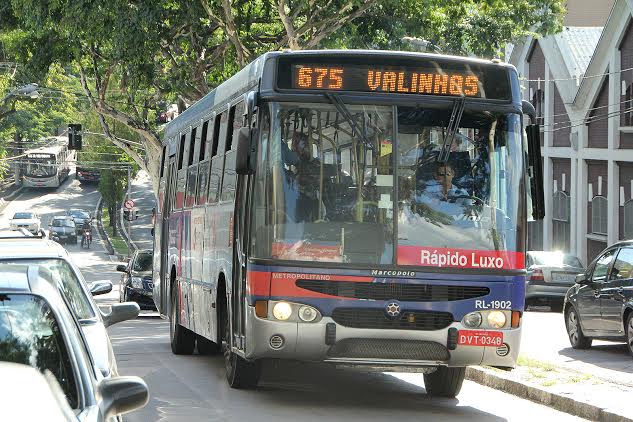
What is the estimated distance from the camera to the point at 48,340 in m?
6.31

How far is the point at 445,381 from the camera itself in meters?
14.0

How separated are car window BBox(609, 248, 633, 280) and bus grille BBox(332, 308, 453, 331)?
25.0 ft

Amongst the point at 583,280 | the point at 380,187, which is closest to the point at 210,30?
the point at 583,280

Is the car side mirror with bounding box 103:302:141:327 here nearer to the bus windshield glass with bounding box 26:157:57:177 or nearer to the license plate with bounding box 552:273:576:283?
the license plate with bounding box 552:273:576:283

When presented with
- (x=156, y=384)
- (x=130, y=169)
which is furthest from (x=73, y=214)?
(x=156, y=384)

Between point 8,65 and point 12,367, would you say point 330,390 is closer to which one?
point 12,367

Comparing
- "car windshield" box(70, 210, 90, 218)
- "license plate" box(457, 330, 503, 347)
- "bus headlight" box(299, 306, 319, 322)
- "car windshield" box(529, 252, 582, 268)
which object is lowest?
"license plate" box(457, 330, 503, 347)

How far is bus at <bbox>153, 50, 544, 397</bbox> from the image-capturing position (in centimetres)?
1212

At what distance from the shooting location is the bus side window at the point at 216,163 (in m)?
15.0

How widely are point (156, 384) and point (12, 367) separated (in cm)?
1015

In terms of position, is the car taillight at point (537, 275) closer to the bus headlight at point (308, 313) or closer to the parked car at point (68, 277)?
the bus headlight at point (308, 313)

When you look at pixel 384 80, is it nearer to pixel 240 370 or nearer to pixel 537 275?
pixel 240 370

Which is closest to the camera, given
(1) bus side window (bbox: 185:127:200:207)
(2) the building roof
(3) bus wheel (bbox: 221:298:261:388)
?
(3) bus wheel (bbox: 221:298:261:388)

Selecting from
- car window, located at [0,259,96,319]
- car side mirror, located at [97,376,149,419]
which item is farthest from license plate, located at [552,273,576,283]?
car side mirror, located at [97,376,149,419]
